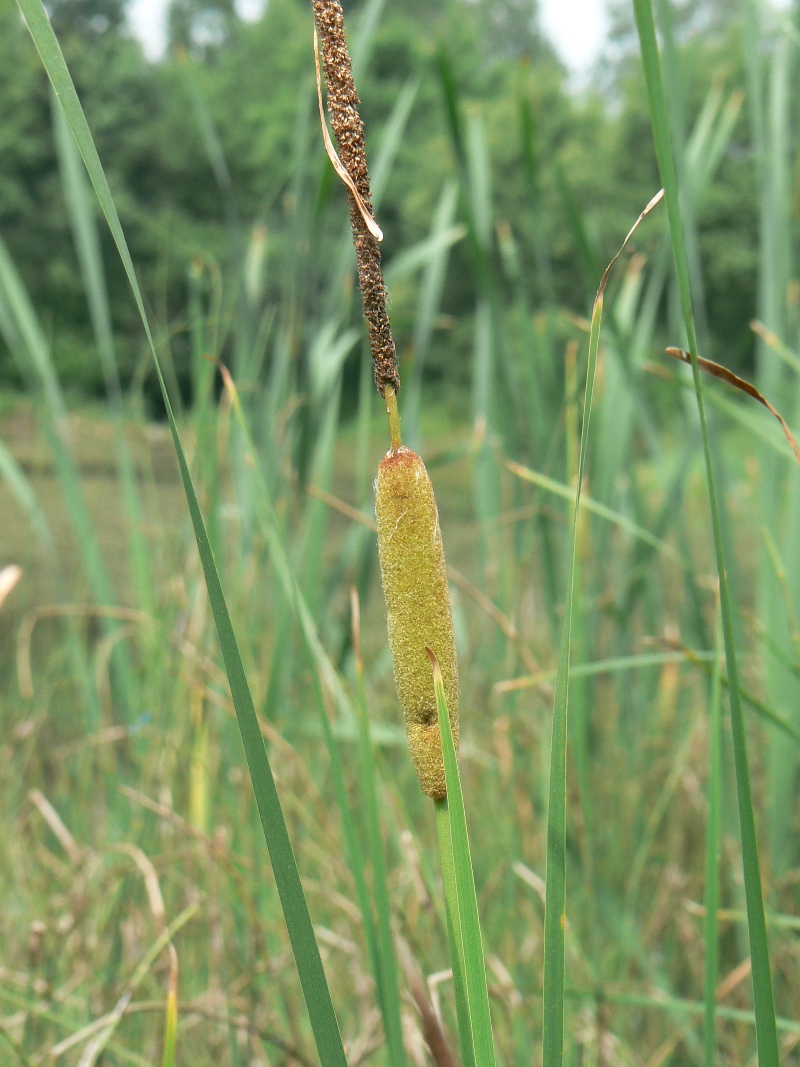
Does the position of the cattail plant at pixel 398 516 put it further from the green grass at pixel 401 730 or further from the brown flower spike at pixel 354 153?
the green grass at pixel 401 730

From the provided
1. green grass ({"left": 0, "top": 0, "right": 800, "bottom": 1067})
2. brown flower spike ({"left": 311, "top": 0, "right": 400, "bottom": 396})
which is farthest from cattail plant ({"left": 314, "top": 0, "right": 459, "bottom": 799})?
green grass ({"left": 0, "top": 0, "right": 800, "bottom": 1067})

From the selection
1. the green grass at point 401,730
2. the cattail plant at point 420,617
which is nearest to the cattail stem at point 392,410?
the cattail plant at point 420,617

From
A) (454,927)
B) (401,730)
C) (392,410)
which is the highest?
(392,410)

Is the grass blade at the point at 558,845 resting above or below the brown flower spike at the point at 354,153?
below

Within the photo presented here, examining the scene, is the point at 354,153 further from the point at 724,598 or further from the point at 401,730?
the point at 401,730

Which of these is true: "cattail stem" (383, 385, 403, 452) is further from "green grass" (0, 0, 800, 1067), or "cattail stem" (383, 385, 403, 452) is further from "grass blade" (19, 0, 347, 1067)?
"green grass" (0, 0, 800, 1067)

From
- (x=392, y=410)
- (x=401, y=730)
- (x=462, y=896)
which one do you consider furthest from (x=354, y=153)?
(x=401, y=730)

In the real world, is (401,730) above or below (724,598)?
below
